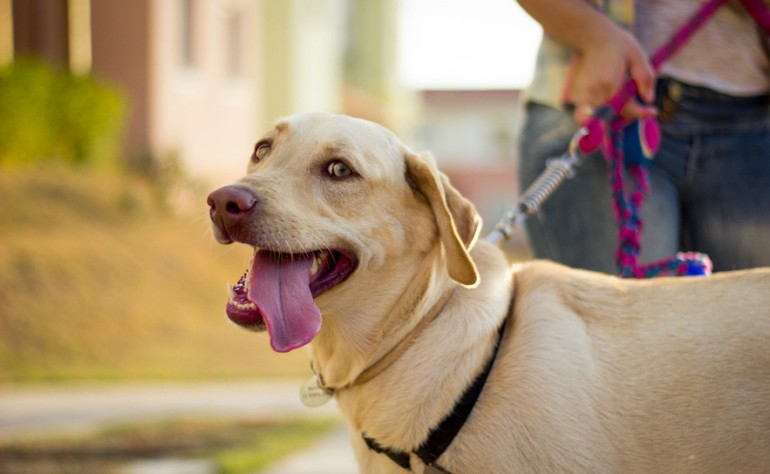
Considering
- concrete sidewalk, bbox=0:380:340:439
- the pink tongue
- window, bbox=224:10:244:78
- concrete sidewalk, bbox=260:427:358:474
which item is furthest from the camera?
window, bbox=224:10:244:78

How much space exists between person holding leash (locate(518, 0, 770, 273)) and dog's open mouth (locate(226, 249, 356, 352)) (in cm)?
91

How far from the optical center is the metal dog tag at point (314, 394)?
2.88m

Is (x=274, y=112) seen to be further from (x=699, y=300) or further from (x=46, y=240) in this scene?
(x=699, y=300)

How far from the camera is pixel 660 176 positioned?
3078 millimetres

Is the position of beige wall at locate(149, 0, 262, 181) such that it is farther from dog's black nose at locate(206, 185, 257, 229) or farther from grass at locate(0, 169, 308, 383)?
dog's black nose at locate(206, 185, 257, 229)

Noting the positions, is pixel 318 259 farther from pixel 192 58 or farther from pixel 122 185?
pixel 192 58

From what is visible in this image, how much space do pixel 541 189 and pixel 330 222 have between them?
0.73 m

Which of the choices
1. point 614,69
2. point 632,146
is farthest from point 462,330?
point 614,69

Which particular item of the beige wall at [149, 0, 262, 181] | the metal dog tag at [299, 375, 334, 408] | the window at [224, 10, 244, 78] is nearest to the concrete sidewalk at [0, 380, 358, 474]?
the metal dog tag at [299, 375, 334, 408]

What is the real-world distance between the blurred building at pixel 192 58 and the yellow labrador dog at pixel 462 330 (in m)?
10.3

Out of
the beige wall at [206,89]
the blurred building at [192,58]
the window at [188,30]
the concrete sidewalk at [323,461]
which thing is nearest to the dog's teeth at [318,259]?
the concrete sidewalk at [323,461]

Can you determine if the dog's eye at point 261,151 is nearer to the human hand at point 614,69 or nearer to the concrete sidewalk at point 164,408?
the human hand at point 614,69

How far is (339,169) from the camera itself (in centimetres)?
281

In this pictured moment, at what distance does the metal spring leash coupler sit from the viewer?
300cm
